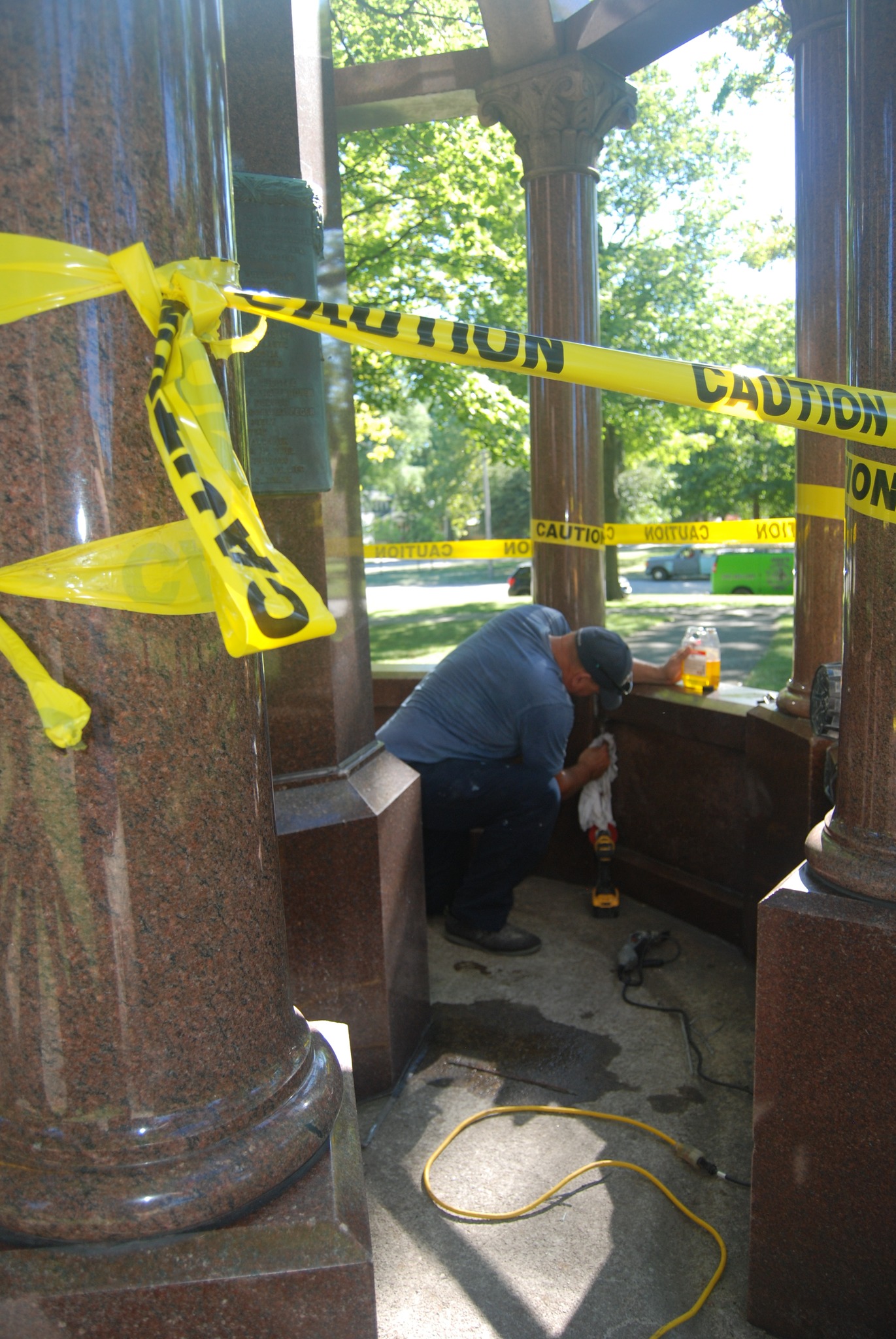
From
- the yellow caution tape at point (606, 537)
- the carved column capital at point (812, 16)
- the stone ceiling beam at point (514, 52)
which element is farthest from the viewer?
the yellow caution tape at point (606, 537)

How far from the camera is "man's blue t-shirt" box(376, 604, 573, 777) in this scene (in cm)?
473

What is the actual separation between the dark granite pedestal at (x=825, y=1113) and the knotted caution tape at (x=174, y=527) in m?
1.47

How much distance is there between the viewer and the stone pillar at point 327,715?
3400 mm

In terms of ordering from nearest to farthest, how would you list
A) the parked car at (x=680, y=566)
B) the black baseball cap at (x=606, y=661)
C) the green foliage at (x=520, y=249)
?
the black baseball cap at (x=606, y=661) → the green foliage at (x=520, y=249) → the parked car at (x=680, y=566)

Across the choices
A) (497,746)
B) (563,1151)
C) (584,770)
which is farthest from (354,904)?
(584,770)

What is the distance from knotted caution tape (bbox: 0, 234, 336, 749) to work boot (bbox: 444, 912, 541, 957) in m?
3.38

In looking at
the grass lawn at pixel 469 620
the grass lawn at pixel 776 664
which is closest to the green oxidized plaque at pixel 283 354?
the grass lawn at pixel 776 664

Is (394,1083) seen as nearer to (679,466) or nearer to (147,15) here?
(147,15)

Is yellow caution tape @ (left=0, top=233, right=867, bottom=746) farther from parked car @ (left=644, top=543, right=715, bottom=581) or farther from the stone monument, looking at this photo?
Answer: parked car @ (left=644, top=543, right=715, bottom=581)

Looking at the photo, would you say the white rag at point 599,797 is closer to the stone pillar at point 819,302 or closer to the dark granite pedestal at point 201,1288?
the stone pillar at point 819,302

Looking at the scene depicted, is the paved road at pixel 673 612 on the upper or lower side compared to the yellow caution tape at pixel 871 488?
lower

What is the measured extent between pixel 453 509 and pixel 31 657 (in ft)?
174

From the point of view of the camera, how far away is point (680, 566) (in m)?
35.5

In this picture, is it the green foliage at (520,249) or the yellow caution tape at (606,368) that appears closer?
the yellow caution tape at (606,368)
